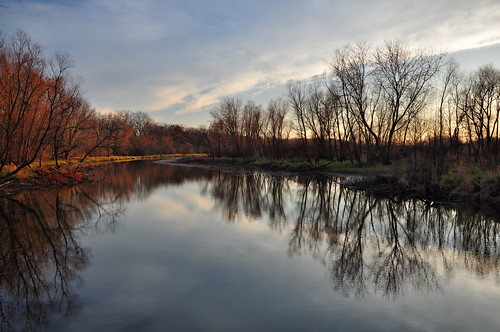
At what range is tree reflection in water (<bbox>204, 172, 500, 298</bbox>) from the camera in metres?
6.30

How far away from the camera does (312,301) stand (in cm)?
535

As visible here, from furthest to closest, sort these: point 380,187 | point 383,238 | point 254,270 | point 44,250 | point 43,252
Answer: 1. point 380,187
2. point 383,238
3. point 44,250
4. point 43,252
5. point 254,270

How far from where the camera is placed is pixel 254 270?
6844 millimetres

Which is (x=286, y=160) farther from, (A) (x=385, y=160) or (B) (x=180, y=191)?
(B) (x=180, y=191)

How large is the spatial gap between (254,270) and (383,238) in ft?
14.9

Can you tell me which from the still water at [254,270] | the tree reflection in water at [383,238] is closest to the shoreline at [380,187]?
the tree reflection in water at [383,238]

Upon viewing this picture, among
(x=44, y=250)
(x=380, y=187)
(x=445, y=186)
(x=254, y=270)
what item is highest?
(x=445, y=186)

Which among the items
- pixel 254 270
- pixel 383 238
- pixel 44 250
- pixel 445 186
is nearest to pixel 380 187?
pixel 445 186

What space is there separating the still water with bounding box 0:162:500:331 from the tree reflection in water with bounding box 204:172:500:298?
5 cm

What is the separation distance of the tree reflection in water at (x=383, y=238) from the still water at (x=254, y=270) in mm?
47

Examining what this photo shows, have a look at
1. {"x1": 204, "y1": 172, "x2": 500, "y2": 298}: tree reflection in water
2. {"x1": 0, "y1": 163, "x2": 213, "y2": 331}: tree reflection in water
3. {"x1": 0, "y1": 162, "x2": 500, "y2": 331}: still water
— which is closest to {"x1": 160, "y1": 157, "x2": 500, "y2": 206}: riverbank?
{"x1": 204, "y1": 172, "x2": 500, "y2": 298}: tree reflection in water

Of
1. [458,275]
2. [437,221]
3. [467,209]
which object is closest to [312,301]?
[458,275]

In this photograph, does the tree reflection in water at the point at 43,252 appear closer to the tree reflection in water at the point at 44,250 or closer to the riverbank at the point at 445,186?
the tree reflection in water at the point at 44,250

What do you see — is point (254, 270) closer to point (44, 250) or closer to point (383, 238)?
point (383, 238)
